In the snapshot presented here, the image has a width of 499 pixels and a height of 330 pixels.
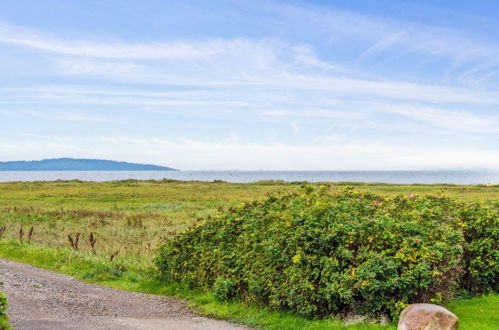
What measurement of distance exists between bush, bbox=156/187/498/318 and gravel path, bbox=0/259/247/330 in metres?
1.23

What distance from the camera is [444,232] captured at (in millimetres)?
11320

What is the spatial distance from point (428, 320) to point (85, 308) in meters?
8.07

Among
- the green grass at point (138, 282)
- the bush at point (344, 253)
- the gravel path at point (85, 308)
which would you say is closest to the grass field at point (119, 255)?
the green grass at point (138, 282)

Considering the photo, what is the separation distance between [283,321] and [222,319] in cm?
163

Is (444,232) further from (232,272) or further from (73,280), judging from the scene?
(73,280)

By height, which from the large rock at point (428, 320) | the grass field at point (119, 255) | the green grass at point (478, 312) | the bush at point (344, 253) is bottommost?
the grass field at point (119, 255)

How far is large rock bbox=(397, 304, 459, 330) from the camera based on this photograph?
349 inches

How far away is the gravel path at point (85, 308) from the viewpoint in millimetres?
10805

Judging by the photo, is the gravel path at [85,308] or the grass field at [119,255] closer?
the gravel path at [85,308]

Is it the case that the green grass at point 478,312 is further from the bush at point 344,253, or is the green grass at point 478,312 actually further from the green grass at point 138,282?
the green grass at point 138,282

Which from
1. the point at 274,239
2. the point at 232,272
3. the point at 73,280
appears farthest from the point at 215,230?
the point at 73,280

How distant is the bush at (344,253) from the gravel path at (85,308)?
4.03 feet

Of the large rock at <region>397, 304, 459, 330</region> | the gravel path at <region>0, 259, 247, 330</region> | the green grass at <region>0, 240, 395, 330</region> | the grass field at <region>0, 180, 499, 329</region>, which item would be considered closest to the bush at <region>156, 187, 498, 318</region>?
the green grass at <region>0, 240, 395, 330</region>

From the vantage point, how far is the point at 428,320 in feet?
29.2
